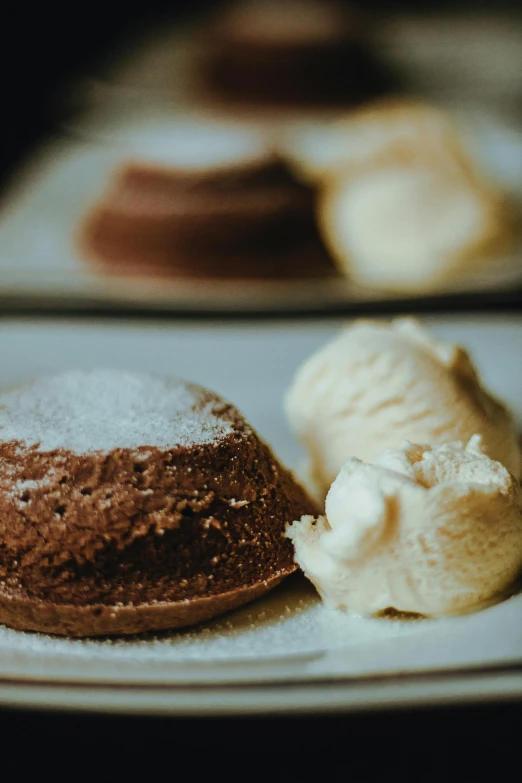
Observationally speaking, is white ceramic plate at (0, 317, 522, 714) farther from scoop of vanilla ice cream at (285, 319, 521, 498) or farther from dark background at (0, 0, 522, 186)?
dark background at (0, 0, 522, 186)

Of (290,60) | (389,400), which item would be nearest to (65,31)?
(290,60)

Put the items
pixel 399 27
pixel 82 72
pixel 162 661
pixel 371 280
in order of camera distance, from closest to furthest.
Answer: pixel 162 661 → pixel 371 280 → pixel 82 72 → pixel 399 27

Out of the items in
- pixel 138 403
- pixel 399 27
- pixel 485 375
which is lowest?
pixel 485 375

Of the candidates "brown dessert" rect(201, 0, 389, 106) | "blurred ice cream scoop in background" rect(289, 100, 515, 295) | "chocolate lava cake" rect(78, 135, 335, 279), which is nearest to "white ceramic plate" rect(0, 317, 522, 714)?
→ "blurred ice cream scoop in background" rect(289, 100, 515, 295)

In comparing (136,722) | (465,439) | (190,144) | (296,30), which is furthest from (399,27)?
(136,722)

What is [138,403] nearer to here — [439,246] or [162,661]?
[162,661]

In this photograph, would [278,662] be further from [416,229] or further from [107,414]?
[416,229]
